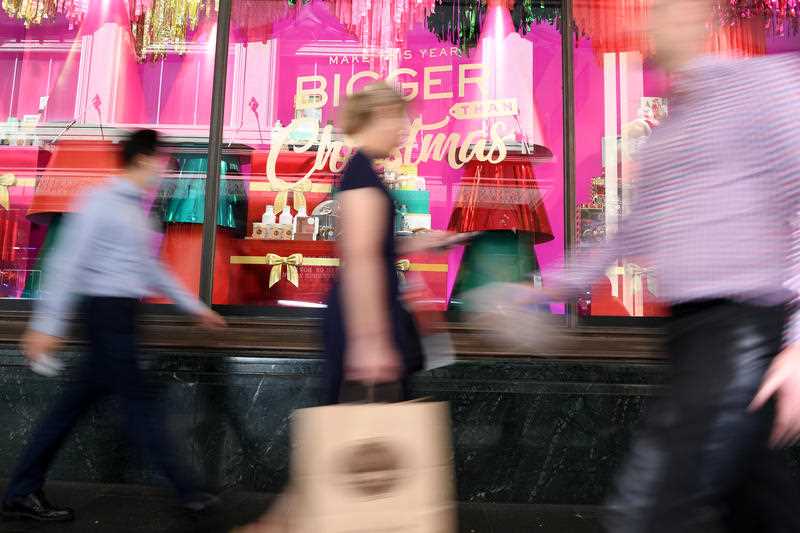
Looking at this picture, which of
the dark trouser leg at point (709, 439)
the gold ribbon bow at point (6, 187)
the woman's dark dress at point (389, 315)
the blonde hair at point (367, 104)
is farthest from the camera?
the gold ribbon bow at point (6, 187)

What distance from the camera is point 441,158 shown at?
→ 568 cm

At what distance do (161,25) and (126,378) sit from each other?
372cm

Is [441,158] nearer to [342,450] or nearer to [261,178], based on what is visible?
[261,178]

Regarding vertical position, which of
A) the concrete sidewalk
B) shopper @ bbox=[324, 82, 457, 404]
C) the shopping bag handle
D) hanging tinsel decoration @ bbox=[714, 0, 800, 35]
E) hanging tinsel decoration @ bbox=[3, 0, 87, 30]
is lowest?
the concrete sidewalk

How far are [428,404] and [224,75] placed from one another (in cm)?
397

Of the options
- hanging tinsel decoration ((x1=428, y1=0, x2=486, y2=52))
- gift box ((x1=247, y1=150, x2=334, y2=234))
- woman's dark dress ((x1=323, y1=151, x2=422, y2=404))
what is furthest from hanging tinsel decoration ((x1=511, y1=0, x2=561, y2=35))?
woman's dark dress ((x1=323, y1=151, x2=422, y2=404))

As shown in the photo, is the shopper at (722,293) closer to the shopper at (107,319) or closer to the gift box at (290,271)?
the shopper at (107,319)

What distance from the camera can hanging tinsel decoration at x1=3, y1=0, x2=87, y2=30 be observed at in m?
5.84

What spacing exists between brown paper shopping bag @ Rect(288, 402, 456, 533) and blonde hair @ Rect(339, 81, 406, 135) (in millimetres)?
1090

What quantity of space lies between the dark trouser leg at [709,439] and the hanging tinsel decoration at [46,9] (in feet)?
19.2

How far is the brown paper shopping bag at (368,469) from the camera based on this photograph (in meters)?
1.62

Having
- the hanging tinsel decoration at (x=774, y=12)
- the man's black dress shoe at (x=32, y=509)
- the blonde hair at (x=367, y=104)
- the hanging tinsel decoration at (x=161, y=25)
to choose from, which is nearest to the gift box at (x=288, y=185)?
the hanging tinsel decoration at (x=161, y=25)

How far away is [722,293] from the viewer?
1.45m

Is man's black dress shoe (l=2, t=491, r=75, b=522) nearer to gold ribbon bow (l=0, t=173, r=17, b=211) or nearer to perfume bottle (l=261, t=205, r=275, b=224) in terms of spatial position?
perfume bottle (l=261, t=205, r=275, b=224)
